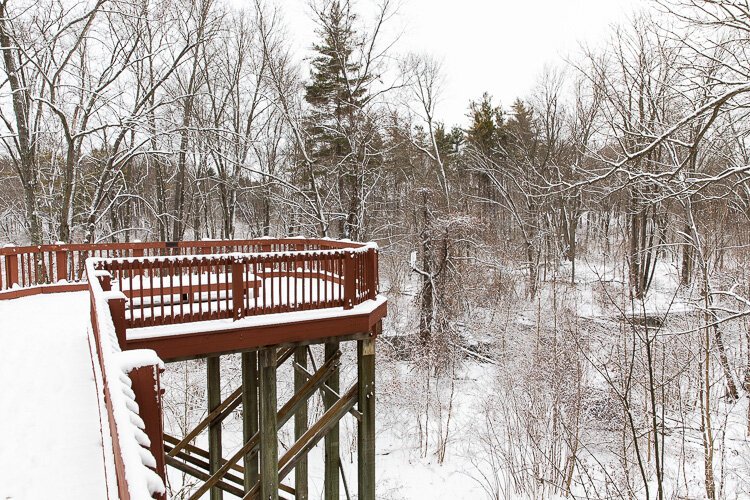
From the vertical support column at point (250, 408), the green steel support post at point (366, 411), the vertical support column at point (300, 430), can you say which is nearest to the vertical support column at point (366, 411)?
the green steel support post at point (366, 411)

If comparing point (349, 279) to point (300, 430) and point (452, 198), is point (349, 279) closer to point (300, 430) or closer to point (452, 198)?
point (300, 430)

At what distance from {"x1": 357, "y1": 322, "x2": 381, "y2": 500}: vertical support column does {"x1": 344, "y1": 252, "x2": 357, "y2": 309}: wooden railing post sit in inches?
30.9

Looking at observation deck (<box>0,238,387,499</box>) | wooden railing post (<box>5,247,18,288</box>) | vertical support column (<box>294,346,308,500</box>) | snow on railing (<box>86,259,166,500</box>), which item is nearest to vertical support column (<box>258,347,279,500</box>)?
observation deck (<box>0,238,387,499</box>)

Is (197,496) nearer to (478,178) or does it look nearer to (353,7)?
(353,7)

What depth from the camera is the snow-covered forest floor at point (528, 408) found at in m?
13.6

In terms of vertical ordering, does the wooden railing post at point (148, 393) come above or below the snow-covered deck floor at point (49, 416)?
above

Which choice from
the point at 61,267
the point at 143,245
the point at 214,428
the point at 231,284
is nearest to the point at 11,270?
the point at 61,267

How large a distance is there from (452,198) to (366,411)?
19.8m

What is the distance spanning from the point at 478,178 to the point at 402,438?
2487 cm

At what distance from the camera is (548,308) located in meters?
22.9

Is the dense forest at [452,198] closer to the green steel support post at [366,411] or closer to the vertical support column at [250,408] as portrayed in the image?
the green steel support post at [366,411]

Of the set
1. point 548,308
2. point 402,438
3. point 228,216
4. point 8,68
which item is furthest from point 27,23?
point 548,308

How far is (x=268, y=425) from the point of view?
296 inches

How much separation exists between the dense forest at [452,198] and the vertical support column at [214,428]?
21.2 ft
